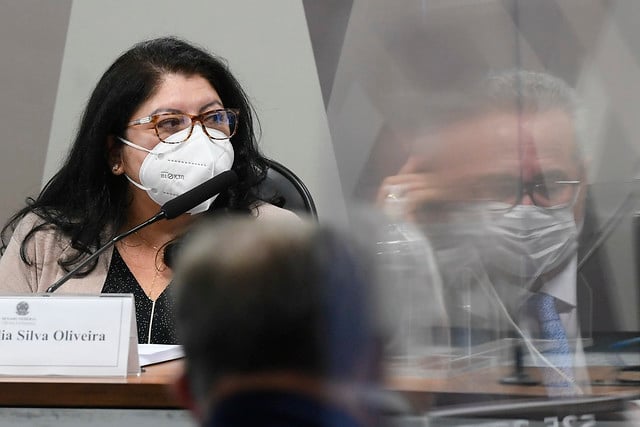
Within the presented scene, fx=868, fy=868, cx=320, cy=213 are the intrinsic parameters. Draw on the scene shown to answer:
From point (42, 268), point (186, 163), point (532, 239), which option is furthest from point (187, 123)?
point (532, 239)

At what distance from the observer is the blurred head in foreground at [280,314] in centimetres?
16

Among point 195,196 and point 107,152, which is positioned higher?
point 107,152

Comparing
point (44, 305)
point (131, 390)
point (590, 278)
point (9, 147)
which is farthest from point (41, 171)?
point (590, 278)

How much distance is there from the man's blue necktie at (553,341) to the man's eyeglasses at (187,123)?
1.05 meters

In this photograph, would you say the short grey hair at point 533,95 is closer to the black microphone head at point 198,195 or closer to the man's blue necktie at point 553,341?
the man's blue necktie at point 553,341

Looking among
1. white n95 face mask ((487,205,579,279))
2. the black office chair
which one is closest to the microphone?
the black office chair

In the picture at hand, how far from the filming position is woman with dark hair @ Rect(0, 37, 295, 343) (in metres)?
1.25

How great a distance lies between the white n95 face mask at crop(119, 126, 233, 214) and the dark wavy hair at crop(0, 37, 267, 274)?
3.1 inches

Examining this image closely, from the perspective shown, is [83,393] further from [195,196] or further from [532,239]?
[532,239]

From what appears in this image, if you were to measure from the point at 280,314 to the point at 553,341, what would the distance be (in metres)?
0.08

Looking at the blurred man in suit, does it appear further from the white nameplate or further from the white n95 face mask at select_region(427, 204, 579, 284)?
the white nameplate

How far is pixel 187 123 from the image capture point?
1.25 m

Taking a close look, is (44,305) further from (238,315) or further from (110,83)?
(238,315)

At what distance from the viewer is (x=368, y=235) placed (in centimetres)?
18
